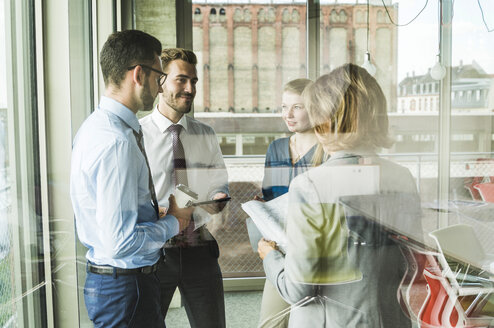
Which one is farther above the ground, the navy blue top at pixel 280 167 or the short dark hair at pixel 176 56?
the short dark hair at pixel 176 56

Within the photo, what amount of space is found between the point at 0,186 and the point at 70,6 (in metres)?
0.72

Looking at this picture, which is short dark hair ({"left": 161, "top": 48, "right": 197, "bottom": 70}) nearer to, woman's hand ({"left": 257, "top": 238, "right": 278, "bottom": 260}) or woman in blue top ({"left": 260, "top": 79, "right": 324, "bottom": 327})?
woman in blue top ({"left": 260, "top": 79, "right": 324, "bottom": 327})

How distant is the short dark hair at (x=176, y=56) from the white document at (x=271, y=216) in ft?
1.99

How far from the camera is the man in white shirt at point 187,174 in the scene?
1454 mm

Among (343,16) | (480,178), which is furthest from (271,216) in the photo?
(480,178)

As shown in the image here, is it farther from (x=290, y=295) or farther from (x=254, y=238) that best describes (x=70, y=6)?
(x=290, y=295)

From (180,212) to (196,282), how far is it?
1.16 ft

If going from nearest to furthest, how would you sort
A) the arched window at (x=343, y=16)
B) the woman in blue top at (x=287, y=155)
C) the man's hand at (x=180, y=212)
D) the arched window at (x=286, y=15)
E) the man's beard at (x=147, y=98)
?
1. the man's beard at (x=147, y=98)
2. the man's hand at (x=180, y=212)
3. the woman in blue top at (x=287, y=155)
4. the arched window at (x=286, y=15)
5. the arched window at (x=343, y=16)

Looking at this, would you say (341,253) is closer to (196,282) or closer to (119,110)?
(196,282)

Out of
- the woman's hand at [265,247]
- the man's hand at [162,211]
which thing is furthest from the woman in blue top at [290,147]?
the man's hand at [162,211]

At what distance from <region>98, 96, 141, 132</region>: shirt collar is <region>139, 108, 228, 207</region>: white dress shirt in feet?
0.29

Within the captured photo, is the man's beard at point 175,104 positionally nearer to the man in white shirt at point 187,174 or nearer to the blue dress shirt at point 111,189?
the man in white shirt at point 187,174

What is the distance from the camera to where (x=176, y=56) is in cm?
157

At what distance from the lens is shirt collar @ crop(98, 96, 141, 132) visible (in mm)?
1221
